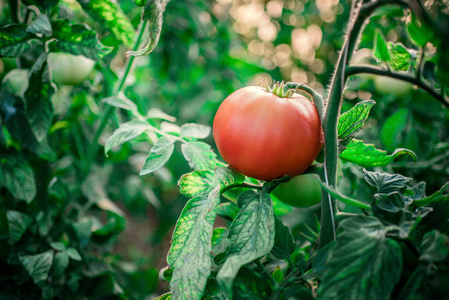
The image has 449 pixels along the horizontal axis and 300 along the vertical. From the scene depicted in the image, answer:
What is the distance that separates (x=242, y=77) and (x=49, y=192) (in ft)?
3.28

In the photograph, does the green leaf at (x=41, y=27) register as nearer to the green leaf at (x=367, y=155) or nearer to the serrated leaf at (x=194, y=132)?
the serrated leaf at (x=194, y=132)

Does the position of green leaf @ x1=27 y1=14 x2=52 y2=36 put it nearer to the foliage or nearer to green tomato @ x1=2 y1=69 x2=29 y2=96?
the foliage

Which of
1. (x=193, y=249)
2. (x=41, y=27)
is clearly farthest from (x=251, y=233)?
(x=41, y=27)

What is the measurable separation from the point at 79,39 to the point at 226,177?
300 mm

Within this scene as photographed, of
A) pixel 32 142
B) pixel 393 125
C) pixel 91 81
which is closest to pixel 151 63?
pixel 91 81

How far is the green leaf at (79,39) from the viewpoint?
46 cm

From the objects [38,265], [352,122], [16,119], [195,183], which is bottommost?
[38,265]

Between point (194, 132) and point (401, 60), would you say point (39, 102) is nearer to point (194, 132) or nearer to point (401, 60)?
point (194, 132)

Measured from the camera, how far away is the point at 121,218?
31.6 inches

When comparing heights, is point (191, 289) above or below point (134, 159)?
above

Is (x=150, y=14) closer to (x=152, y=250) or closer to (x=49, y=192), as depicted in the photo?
(x=49, y=192)

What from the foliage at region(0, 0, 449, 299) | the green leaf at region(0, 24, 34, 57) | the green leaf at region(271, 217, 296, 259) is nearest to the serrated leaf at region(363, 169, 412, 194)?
the foliage at region(0, 0, 449, 299)

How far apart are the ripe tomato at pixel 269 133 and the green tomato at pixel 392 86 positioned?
0.45 meters

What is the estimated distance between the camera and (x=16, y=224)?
582mm
